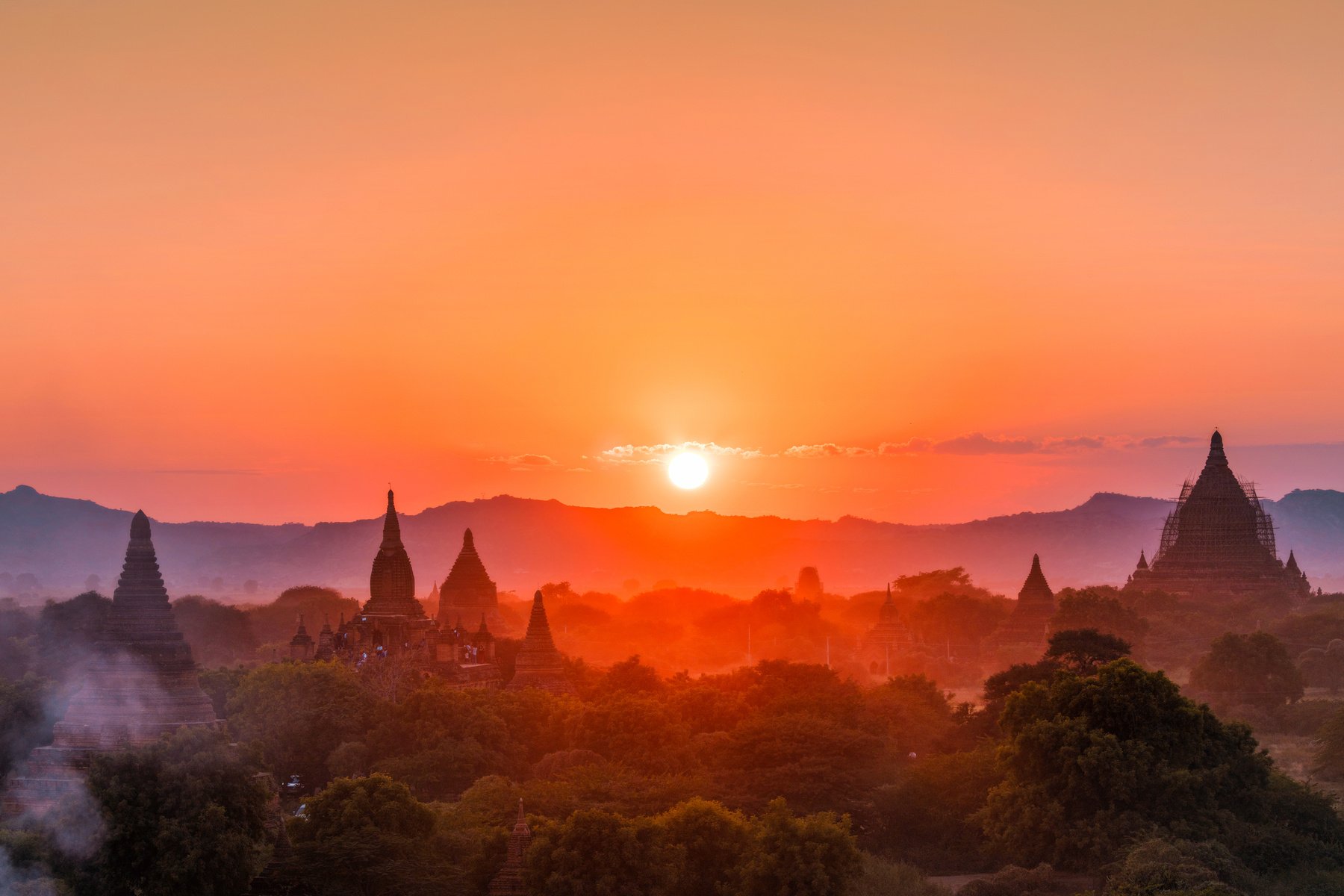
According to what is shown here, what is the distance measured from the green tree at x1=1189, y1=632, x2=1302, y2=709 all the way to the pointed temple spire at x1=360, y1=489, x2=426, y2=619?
36.1m

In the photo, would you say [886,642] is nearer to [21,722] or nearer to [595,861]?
[21,722]

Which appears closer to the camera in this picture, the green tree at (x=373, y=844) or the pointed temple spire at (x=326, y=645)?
the green tree at (x=373, y=844)

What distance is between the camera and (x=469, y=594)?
86125 mm

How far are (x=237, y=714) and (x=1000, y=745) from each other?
25837 mm

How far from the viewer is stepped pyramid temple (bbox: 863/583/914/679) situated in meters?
99.9

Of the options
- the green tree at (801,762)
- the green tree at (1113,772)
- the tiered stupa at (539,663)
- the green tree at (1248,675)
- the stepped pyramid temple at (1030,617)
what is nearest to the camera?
the green tree at (1113,772)

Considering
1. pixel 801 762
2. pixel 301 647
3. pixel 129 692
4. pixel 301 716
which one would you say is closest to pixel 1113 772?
pixel 801 762

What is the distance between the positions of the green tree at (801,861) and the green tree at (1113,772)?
5.94m

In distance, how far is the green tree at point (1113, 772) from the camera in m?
38.0

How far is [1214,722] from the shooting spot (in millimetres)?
40812


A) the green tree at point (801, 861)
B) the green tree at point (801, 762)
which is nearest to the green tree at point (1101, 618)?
the green tree at point (801, 762)

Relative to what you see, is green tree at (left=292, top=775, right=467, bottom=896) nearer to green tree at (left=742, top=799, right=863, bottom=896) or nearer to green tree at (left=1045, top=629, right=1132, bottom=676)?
green tree at (left=742, top=799, right=863, bottom=896)

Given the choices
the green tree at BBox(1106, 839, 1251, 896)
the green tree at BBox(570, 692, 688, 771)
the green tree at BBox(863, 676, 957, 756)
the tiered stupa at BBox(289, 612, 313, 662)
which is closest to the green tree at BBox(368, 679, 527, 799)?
the green tree at BBox(570, 692, 688, 771)

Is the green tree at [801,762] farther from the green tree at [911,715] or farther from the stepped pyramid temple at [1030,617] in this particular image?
the stepped pyramid temple at [1030,617]
